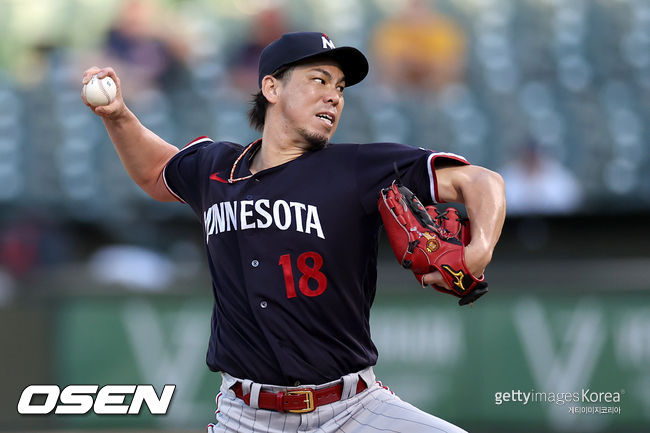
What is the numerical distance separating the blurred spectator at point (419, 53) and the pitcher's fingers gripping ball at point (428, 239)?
557 centimetres

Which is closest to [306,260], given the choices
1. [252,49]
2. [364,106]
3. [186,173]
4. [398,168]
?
[398,168]

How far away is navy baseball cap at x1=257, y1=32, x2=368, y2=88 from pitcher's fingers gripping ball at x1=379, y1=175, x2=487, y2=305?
0.49m

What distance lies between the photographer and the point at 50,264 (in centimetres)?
700

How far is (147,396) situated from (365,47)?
510 centimetres

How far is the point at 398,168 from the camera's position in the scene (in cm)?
273

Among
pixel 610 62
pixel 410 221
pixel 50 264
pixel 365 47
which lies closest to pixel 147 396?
pixel 410 221

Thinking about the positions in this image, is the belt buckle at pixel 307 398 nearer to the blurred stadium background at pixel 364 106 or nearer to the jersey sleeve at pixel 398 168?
the jersey sleeve at pixel 398 168

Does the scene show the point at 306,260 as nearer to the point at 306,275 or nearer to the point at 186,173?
the point at 306,275

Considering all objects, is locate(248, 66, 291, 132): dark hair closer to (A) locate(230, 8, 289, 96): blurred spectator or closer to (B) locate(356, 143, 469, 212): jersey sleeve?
(B) locate(356, 143, 469, 212): jersey sleeve

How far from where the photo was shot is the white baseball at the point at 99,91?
3.05m

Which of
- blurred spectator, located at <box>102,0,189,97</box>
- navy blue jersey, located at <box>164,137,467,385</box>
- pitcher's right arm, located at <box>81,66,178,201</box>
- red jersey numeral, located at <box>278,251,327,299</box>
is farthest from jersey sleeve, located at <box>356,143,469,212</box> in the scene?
blurred spectator, located at <box>102,0,189,97</box>

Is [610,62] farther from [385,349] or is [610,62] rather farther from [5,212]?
[5,212]

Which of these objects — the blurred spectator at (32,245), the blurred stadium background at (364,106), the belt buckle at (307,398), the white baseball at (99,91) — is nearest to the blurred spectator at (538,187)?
the blurred stadium background at (364,106)

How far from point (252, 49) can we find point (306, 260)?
18.7ft
